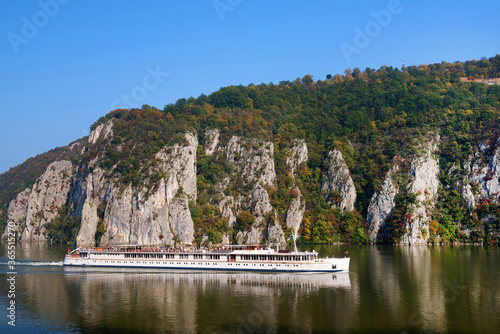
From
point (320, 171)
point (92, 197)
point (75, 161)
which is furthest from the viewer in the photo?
point (75, 161)

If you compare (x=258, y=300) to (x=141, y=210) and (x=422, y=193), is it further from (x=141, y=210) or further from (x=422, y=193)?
(x=422, y=193)

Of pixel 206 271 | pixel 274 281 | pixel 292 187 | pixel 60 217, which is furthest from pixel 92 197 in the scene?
pixel 274 281

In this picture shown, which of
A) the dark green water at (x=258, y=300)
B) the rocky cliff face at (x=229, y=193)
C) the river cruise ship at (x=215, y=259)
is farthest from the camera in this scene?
the rocky cliff face at (x=229, y=193)

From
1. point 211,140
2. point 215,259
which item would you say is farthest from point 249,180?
point 215,259

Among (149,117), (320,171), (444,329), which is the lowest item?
(444,329)

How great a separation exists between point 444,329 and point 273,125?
132283 mm

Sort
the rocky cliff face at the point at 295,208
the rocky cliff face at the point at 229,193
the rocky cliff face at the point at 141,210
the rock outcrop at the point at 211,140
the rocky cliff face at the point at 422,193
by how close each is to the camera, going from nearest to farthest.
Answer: the rocky cliff face at the point at 141,210
the rocky cliff face at the point at 422,193
the rocky cliff face at the point at 229,193
the rocky cliff face at the point at 295,208
the rock outcrop at the point at 211,140

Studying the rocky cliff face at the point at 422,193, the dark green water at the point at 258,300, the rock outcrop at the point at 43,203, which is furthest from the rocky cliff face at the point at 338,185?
the rock outcrop at the point at 43,203

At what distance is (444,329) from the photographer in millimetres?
39781

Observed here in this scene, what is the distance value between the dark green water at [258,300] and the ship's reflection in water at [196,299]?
0.10 meters

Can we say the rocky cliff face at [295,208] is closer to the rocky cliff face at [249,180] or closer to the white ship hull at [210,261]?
the rocky cliff face at [249,180]

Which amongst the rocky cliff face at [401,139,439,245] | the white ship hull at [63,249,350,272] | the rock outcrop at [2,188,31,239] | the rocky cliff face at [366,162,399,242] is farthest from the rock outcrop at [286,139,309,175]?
the rock outcrop at [2,188,31,239]

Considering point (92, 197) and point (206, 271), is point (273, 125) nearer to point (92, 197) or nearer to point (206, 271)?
point (92, 197)

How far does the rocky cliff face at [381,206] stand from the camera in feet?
418
